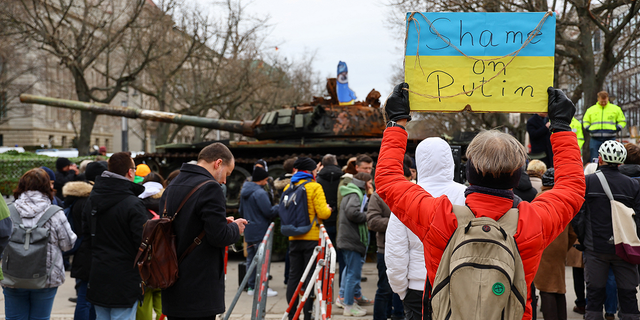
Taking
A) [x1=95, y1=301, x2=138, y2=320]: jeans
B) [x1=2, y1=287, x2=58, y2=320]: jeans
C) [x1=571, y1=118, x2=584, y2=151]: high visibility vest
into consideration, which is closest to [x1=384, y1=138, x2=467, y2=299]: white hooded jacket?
[x1=95, y1=301, x2=138, y2=320]: jeans

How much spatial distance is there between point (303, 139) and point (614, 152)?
8676 mm

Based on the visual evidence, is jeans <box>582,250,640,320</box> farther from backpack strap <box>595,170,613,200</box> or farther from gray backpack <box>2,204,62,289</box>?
gray backpack <box>2,204,62,289</box>

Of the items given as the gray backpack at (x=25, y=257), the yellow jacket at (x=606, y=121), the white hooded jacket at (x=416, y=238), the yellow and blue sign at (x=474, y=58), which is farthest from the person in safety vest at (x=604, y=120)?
the gray backpack at (x=25, y=257)

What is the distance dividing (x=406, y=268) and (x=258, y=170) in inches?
158

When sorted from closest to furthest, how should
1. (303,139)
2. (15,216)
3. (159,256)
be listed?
1. (159,256)
2. (15,216)
3. (303,139)

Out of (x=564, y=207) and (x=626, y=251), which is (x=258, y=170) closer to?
(x=626, y=251)

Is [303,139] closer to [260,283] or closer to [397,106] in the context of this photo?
[260,283]

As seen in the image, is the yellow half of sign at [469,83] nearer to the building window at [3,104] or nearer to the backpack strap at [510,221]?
the backpack strap at [510,221]

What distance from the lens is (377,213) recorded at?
6.02 m

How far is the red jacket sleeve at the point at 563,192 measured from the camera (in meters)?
2.30

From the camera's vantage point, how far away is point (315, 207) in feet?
22.0

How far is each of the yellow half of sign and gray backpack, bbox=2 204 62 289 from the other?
Result: 3.70 meters

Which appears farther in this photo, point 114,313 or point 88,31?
point 88,31

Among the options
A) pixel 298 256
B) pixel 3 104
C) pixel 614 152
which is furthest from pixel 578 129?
pixel 3 104
